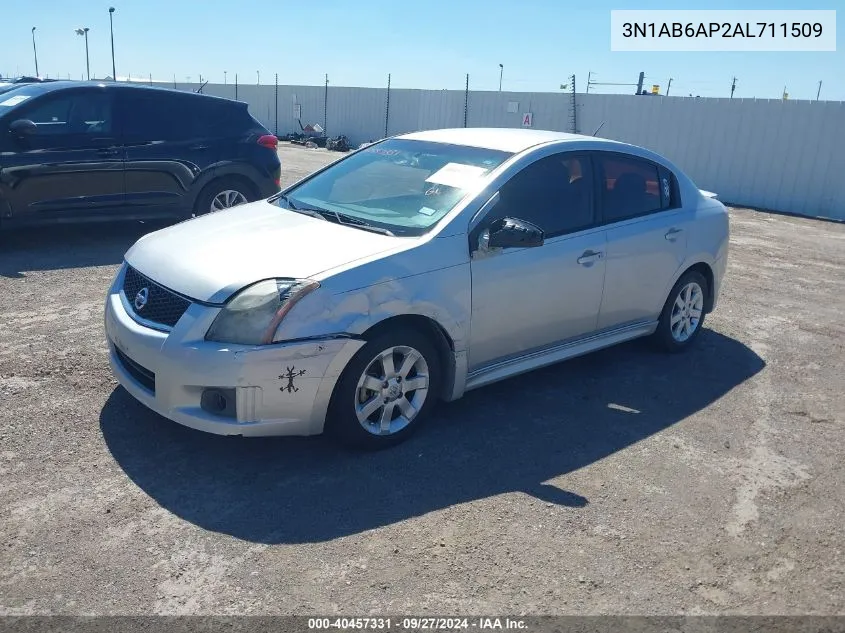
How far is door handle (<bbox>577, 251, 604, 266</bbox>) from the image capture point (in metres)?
4.91

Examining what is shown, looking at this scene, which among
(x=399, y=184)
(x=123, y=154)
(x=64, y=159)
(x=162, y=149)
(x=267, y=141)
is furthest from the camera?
(x=267, y=141)

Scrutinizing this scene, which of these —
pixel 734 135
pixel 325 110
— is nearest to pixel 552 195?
pixel 734 135

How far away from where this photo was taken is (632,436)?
178 inches

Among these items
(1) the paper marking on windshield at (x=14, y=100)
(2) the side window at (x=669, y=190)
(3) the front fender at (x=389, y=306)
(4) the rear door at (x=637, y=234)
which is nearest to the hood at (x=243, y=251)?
(3) the front fender at (x=389, y=306)

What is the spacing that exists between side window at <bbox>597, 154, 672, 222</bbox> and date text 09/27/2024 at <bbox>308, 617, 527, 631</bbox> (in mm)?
3098

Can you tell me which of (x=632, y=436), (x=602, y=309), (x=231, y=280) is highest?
(x=231, y=280)

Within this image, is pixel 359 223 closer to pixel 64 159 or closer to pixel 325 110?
Answer: pixel 64 159

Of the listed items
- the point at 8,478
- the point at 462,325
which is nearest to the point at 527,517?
the point at 462,325

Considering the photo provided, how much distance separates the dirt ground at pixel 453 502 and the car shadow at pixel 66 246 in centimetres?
202

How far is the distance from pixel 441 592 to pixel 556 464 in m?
1.31

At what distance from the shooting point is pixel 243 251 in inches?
161

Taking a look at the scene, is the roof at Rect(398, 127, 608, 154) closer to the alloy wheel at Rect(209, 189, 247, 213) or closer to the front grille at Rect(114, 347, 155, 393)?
the front grille at Rect(114, 347, 155, 393)

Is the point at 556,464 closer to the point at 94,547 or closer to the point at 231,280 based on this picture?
the point at 231,280

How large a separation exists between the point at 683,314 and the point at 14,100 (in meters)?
6.86
